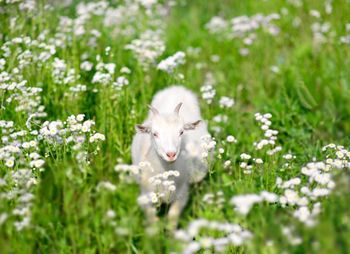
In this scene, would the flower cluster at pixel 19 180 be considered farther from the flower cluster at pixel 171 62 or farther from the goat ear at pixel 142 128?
the flower cluster at pixel 171 62

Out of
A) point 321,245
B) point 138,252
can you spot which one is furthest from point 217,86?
point 321,245

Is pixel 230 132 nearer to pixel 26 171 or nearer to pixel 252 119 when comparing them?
pixel 252 119

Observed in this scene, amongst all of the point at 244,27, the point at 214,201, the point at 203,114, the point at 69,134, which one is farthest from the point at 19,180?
the point at 244,27

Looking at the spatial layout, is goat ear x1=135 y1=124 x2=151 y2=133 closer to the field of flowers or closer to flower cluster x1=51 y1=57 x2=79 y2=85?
the field of flowers

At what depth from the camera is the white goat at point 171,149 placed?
14.7 ft

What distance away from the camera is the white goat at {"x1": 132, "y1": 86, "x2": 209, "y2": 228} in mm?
4492

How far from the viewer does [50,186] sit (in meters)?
3.71

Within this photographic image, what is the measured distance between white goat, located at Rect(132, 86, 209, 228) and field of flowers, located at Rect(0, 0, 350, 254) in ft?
0.54

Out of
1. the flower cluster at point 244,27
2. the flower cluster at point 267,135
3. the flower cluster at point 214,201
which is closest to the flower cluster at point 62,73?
the flower cluster at point 267,135

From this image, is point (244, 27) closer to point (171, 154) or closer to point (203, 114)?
point (203, 114)

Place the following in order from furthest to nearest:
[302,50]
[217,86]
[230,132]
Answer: [302,50] < [217,86] < [230,132]

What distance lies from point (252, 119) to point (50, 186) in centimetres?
329

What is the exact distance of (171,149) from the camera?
4402 millimetres

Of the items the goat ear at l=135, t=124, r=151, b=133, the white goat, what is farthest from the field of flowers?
the goat ear at l=135, t=124, r=151, b=133
